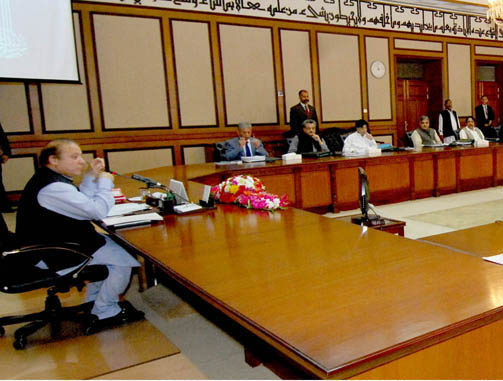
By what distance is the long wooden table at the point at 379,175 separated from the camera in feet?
15.9

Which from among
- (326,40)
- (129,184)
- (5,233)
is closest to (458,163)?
(326,40)

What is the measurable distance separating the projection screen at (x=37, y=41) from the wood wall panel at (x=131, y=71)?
106 cm

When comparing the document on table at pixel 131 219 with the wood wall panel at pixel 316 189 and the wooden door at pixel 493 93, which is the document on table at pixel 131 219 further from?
the wooden door at pixel 493 93

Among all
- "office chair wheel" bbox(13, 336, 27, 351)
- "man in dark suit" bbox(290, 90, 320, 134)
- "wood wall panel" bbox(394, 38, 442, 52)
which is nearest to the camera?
"office chair wheel" bbox(13, 336, 27, 351)

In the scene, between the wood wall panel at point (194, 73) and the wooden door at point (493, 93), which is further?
the wooden door at point (493, 93)

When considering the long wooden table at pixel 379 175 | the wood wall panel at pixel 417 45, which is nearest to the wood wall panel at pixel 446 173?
the long wooden table at pixel 379 175

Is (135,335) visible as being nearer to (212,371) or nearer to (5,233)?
(212,371)

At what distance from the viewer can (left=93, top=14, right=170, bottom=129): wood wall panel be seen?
643cm

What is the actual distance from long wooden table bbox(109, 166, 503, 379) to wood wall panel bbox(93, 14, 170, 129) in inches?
204

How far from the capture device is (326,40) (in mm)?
8195

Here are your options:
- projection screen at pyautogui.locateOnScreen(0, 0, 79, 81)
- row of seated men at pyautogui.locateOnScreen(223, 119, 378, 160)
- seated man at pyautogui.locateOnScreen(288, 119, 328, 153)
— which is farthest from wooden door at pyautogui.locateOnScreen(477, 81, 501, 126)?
projection screen at pyautogui.locateOnScreen(0, 0, 79, 81)

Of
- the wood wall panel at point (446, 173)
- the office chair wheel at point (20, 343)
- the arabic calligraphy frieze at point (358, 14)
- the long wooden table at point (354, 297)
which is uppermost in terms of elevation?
the arabic calligraphy frieze at point (358, 14)

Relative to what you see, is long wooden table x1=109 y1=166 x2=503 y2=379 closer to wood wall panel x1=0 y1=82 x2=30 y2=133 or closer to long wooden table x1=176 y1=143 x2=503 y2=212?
long wooden table x1=176 y1=143 x2=503 y2=212

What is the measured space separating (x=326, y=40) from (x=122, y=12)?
369cm
